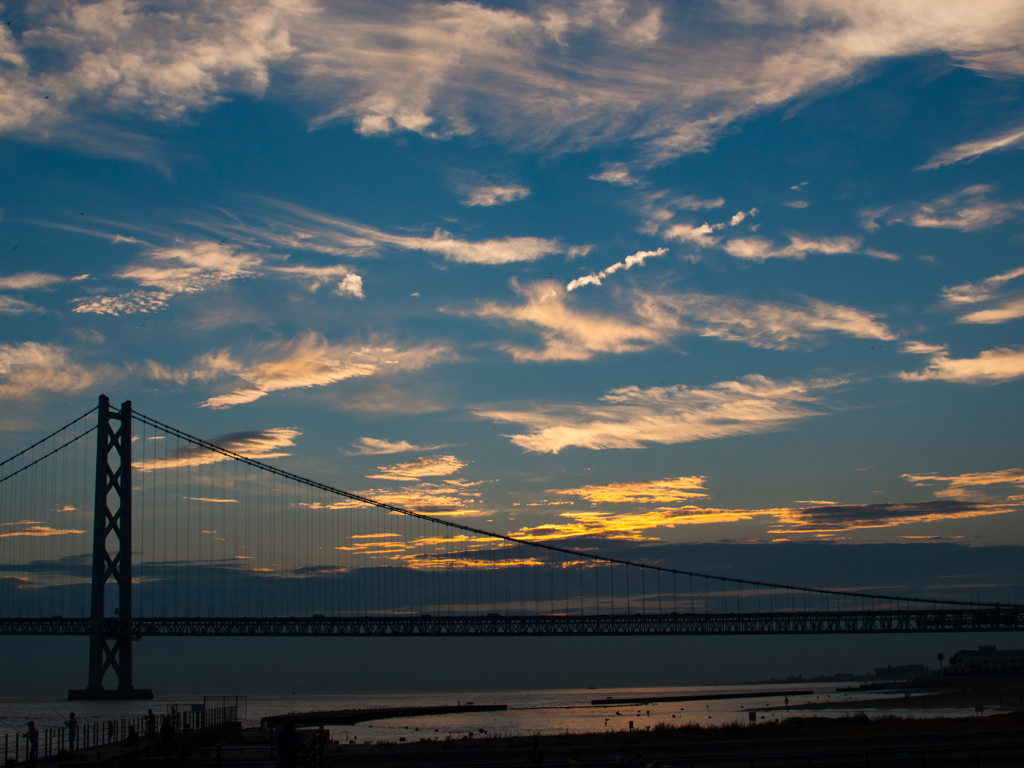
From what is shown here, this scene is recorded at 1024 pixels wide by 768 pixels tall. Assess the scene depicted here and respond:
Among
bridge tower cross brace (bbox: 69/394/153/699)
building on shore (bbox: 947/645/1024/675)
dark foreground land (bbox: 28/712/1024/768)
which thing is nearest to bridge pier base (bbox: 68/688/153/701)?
bridge tower cross brace (bbox: 69/394/153/699)

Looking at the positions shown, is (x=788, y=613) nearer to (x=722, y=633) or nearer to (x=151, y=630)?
(x=722, y=633)

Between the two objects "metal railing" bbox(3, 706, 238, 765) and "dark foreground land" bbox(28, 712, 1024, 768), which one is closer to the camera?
"dark foreground land" bbox(28, 712, 1024, 768)

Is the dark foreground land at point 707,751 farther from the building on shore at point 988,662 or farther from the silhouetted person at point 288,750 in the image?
the building on shore at point 988,662

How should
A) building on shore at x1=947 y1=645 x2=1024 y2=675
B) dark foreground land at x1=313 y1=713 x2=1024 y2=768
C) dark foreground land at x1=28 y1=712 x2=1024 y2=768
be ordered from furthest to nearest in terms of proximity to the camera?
1. building on shore at x1=947 y1=645 x2=1024 y2=675
2. dark foreground land at x1=313 y1=713 x2=1024 y2=768
3. dark foreground land at x1=28 y1=712 x2=1024 y2=768

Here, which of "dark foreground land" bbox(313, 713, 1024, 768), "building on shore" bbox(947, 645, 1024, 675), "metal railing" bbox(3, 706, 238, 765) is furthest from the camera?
"building on shore" bbox(947, 645, 1024, 675)

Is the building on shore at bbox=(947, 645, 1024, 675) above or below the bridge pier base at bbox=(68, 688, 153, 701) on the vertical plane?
below

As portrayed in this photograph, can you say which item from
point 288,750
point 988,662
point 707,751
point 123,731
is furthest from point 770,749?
point 988,662

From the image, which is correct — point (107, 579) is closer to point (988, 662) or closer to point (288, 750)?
point (288, 750)

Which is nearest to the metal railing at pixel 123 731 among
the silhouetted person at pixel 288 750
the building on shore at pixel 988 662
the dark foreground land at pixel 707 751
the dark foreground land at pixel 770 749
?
the dark foreground land at pixel 707 751

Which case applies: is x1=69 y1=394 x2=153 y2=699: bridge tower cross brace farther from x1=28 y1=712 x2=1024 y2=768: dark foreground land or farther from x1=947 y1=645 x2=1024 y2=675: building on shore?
x1=947 y1=645 x2=1024 y2=675: building on shore

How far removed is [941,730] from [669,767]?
18995 millimetres

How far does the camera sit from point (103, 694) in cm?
7081

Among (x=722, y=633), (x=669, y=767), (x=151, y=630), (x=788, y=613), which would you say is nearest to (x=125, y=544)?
(x=151, y=630)

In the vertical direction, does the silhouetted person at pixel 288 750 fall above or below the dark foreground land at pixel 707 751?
above
